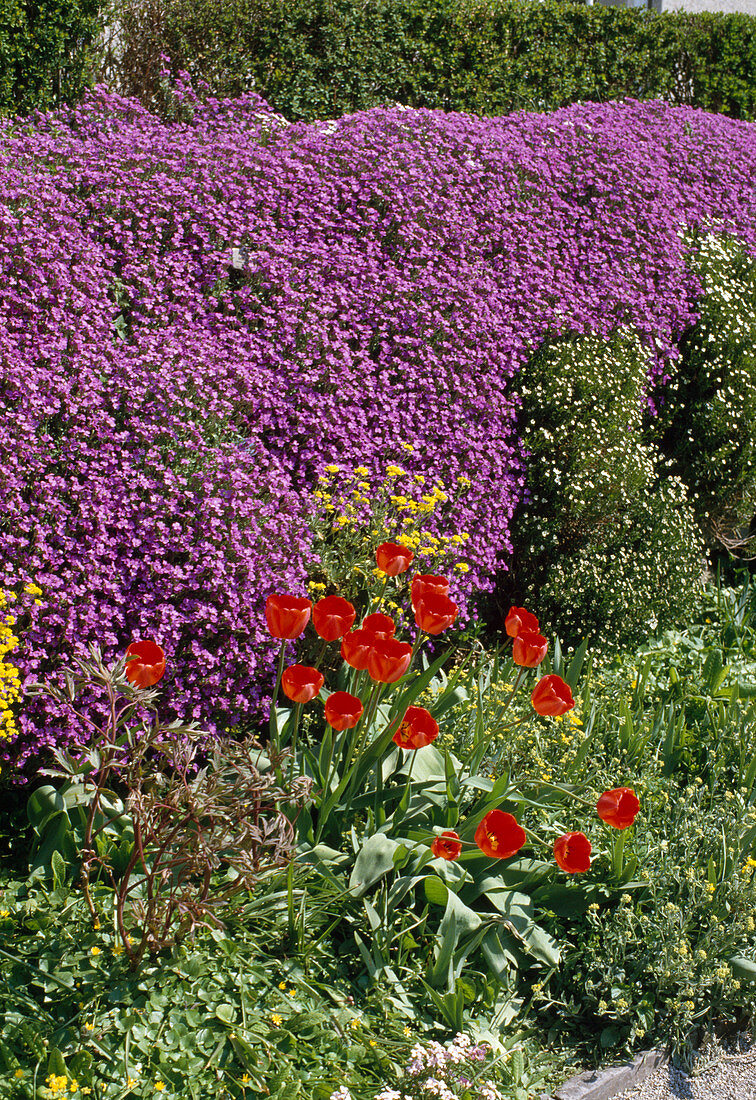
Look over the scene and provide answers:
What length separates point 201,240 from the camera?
15.4 feet

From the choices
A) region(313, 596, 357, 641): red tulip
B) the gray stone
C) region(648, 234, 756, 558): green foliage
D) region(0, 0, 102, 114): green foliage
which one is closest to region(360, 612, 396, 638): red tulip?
region(313, 596, 357, 641): red tulip

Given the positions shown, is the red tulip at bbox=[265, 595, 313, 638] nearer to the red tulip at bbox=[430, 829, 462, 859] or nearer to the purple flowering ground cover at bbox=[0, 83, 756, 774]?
the red tulip at bbox=[430, 829, 462, 859]

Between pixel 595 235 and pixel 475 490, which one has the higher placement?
pixel 595 235

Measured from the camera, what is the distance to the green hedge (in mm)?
7836

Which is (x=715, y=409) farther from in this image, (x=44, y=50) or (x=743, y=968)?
(x=44, y=50)

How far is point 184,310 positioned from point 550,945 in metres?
3.00

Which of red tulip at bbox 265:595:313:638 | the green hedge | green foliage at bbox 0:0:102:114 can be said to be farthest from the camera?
the green hedge

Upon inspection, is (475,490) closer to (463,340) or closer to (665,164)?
(463,340)

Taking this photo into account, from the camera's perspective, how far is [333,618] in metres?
2.63

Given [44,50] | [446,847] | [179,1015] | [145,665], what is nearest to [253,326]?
[145,665]

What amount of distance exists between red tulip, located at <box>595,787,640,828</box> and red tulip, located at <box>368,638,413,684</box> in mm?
649

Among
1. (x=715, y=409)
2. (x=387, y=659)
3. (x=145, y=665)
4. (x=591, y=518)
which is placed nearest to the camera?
(x=145, y=665)

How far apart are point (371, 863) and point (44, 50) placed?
6.18 meters

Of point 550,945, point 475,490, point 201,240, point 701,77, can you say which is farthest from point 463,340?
point 701,77
